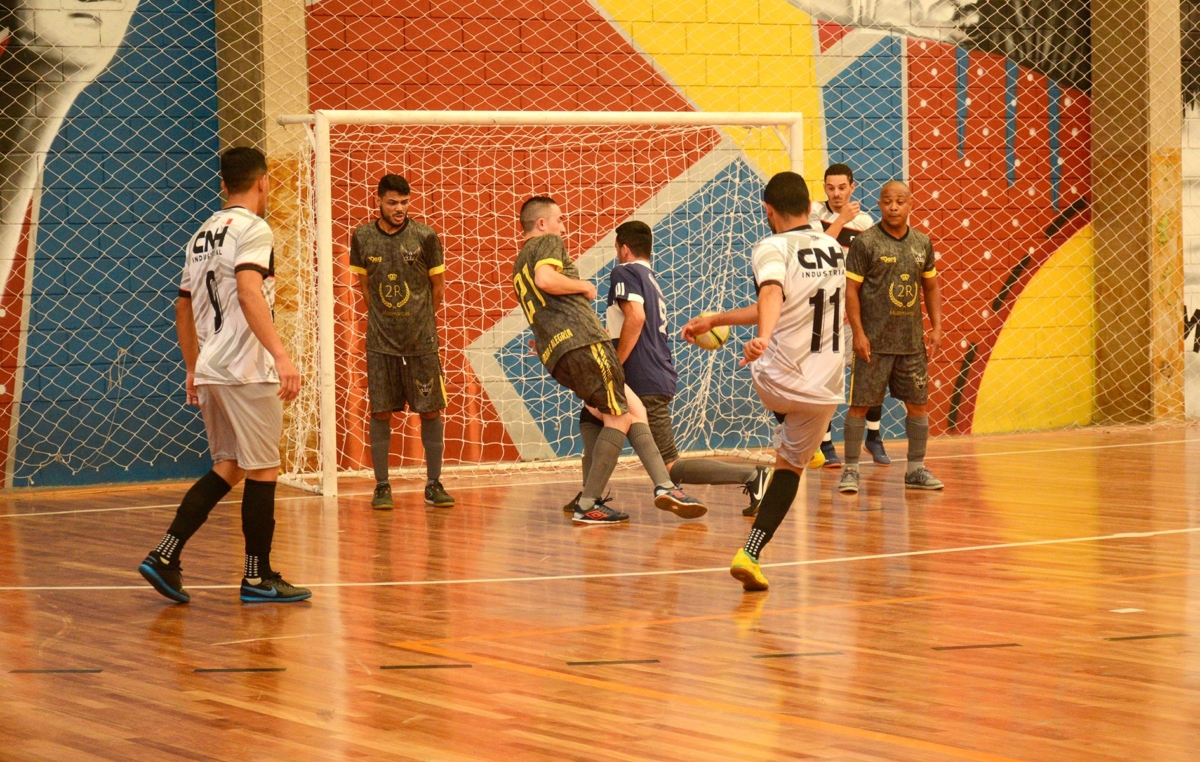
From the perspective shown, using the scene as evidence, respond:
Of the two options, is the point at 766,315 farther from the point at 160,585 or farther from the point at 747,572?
the point at 160,585

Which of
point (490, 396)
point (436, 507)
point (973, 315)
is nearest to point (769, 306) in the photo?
point (436, 507)

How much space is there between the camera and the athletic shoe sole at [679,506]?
7.48 m

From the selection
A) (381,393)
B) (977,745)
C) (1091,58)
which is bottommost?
(977,745)

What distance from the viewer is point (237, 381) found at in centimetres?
569

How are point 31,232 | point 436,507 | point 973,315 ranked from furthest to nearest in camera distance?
point 973,315
point 31,232
point 436,507

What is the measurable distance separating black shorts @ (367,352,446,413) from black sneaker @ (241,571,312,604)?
2.87 m

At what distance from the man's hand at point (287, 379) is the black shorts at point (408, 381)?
308 centimetres

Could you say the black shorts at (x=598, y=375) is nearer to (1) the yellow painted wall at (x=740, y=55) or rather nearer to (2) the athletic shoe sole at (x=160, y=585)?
(2) the athletic shoe sole at (x=160, y=585)

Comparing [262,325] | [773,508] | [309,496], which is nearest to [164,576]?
[262,325]

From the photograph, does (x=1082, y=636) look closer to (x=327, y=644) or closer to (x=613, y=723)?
(x=613, y=723)

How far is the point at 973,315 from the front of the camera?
39.9 feet

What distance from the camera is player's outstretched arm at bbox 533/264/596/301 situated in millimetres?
7543

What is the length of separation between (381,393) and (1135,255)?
660 cm

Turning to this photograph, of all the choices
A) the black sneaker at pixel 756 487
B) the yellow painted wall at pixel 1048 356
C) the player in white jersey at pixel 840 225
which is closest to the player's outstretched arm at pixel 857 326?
the player in white jersey at pixel 840 225
